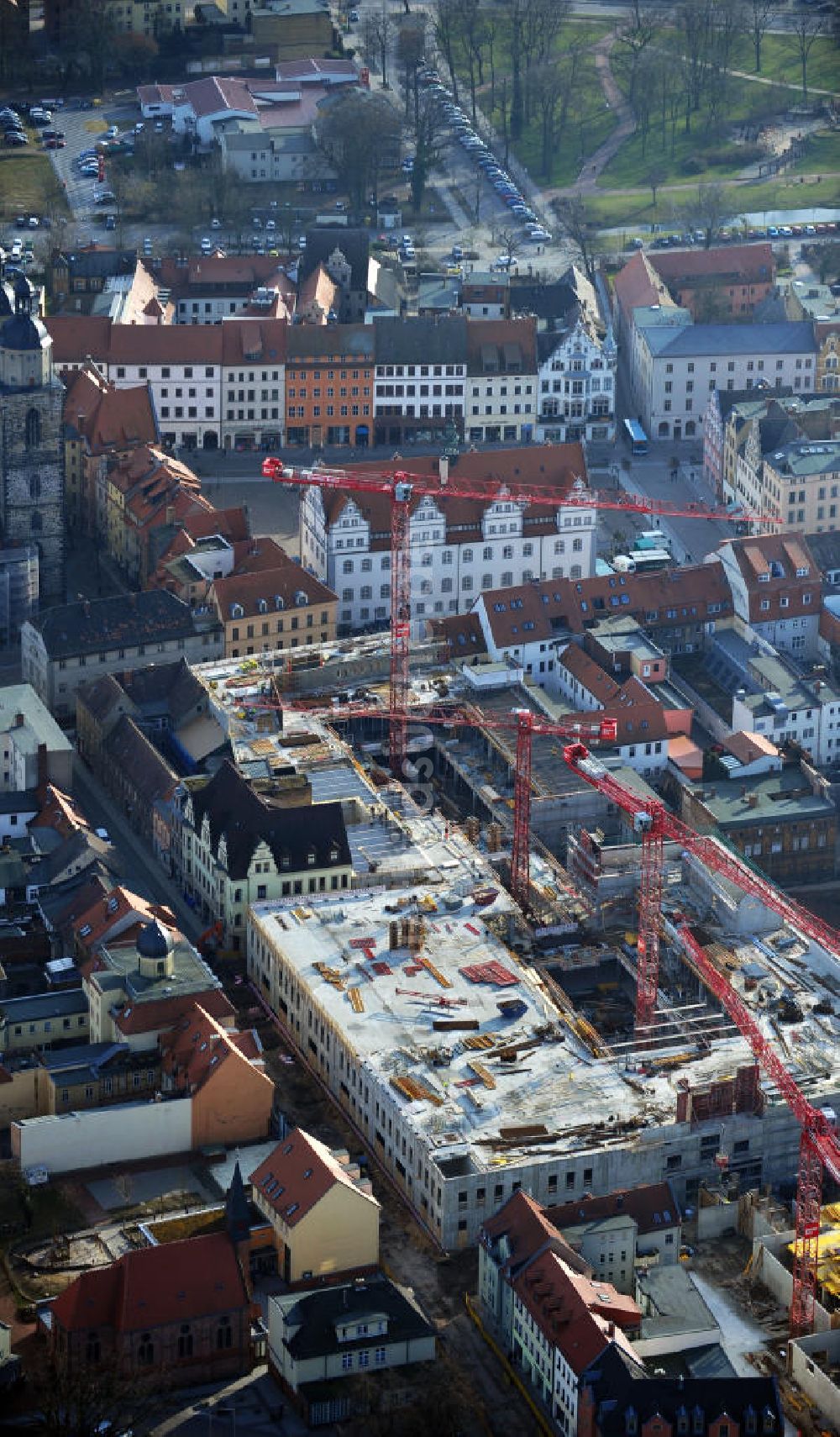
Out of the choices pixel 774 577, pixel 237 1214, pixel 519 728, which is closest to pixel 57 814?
pixel 519 728

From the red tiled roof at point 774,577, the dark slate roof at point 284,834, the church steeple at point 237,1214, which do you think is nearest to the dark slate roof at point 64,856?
the dark slate roof at point 284,834

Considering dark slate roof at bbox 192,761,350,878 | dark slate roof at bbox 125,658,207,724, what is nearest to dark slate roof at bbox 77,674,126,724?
dark slate roof at bbox 125,658,207,724

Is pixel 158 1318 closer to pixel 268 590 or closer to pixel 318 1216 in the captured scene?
pixel 318 1216

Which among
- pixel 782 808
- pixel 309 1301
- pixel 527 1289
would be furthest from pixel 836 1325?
pixel 782 808

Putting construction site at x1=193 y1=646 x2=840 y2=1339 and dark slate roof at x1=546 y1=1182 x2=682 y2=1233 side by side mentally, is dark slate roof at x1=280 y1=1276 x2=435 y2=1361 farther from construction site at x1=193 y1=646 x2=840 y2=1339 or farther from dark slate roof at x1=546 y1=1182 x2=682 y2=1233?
dark slate roof at x1=546 y1=1182 x2=682 y2=1233

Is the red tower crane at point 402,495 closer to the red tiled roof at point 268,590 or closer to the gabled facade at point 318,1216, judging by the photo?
the red tiled roof at point 268,590

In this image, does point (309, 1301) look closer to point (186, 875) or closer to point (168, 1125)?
point (168, 1125)
